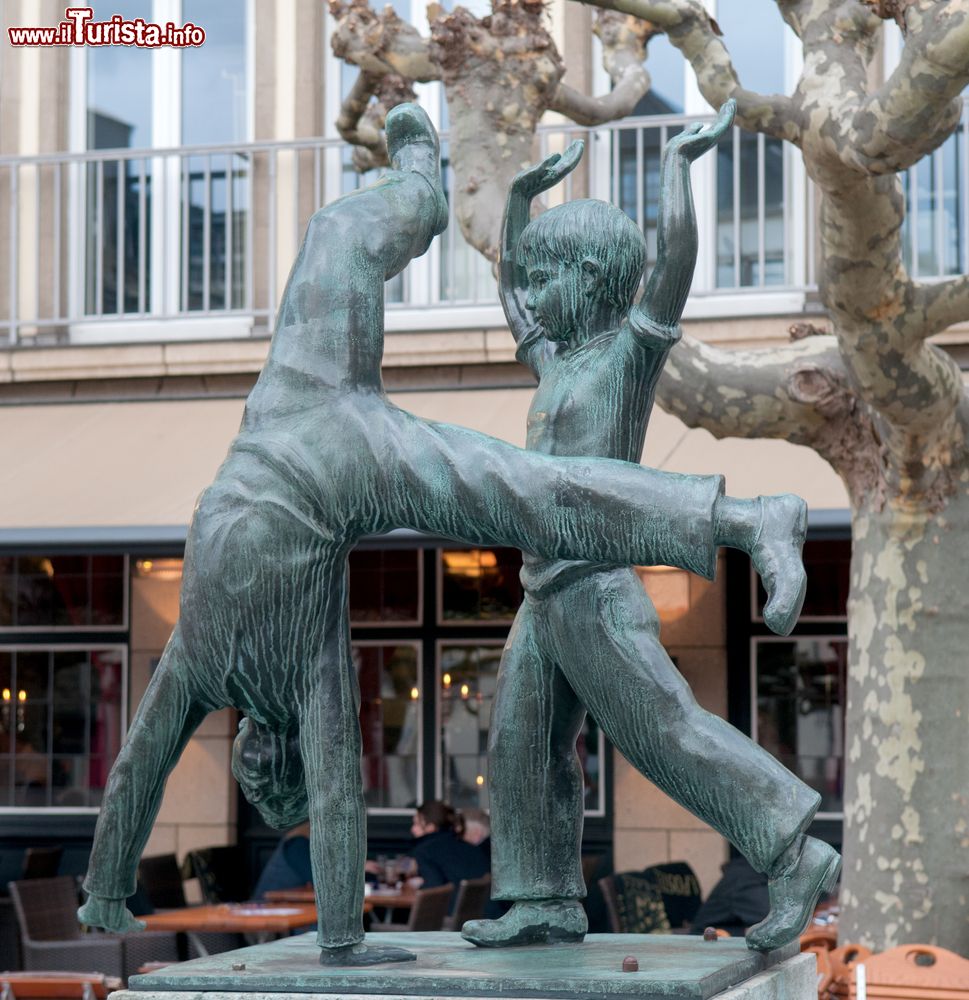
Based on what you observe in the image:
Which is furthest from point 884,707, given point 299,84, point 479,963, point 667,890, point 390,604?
point 299,84

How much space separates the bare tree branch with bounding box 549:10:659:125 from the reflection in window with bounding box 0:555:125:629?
5.55m

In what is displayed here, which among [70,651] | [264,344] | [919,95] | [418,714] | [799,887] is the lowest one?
[418,714]

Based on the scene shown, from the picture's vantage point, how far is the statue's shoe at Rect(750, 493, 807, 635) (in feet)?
8.11

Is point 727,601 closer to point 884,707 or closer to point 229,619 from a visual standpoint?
point 884,707

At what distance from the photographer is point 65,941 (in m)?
9.20

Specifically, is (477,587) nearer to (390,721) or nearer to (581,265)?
(390,721)

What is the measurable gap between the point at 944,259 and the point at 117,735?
20.9 feet

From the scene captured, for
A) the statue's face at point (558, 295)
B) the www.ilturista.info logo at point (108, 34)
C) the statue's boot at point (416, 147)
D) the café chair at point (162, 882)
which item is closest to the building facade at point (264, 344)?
the www.ilturista.info logo at point (108, 34)

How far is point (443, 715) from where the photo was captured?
485 inches

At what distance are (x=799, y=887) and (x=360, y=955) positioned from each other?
2.23 ft

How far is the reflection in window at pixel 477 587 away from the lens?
1217 centimetres

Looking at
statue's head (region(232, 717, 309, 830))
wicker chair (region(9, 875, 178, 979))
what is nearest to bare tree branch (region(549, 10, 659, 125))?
wicker chair (region(9, 875, 178, 979))

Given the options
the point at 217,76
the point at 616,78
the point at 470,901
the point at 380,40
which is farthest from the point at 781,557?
the point at 217,76

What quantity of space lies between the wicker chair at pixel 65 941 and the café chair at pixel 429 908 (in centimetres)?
139
